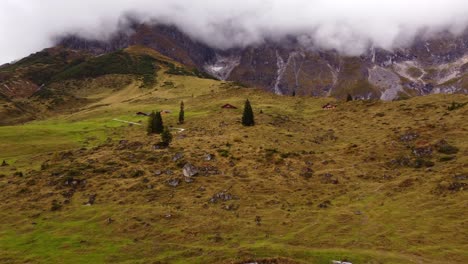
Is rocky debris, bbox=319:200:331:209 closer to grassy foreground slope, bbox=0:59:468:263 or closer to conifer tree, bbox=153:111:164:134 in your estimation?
grassy foreground slope, bbox=0:59:468:263

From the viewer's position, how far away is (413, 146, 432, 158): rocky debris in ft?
197

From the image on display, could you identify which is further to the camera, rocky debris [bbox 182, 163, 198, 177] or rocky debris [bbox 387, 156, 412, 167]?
rocky debris [bbox 387, 156, 412, 167]

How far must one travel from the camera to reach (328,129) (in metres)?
93.3

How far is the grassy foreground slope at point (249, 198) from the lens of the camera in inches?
1419

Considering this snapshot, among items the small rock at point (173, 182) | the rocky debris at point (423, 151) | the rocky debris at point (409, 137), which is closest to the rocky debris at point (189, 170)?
the small rock at point (173, 182)

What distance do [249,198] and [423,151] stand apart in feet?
94.4

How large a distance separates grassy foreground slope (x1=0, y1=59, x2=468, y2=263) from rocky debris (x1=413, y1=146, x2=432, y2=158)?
0.49 ft

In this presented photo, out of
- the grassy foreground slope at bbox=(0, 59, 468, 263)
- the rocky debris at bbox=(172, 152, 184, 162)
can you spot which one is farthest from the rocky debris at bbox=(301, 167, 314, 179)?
the rocky debris at bbox=(172, 152, 184, 162)

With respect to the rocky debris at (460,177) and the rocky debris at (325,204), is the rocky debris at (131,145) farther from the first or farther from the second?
the rocky debris at (460,177)

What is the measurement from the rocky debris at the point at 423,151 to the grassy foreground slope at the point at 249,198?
5.9 inches

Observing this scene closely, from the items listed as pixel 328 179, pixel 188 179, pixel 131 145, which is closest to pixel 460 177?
pixel 328 179

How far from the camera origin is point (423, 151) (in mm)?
60906

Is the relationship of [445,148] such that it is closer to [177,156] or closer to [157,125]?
[177,156]

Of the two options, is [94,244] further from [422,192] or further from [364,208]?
[422,192]
